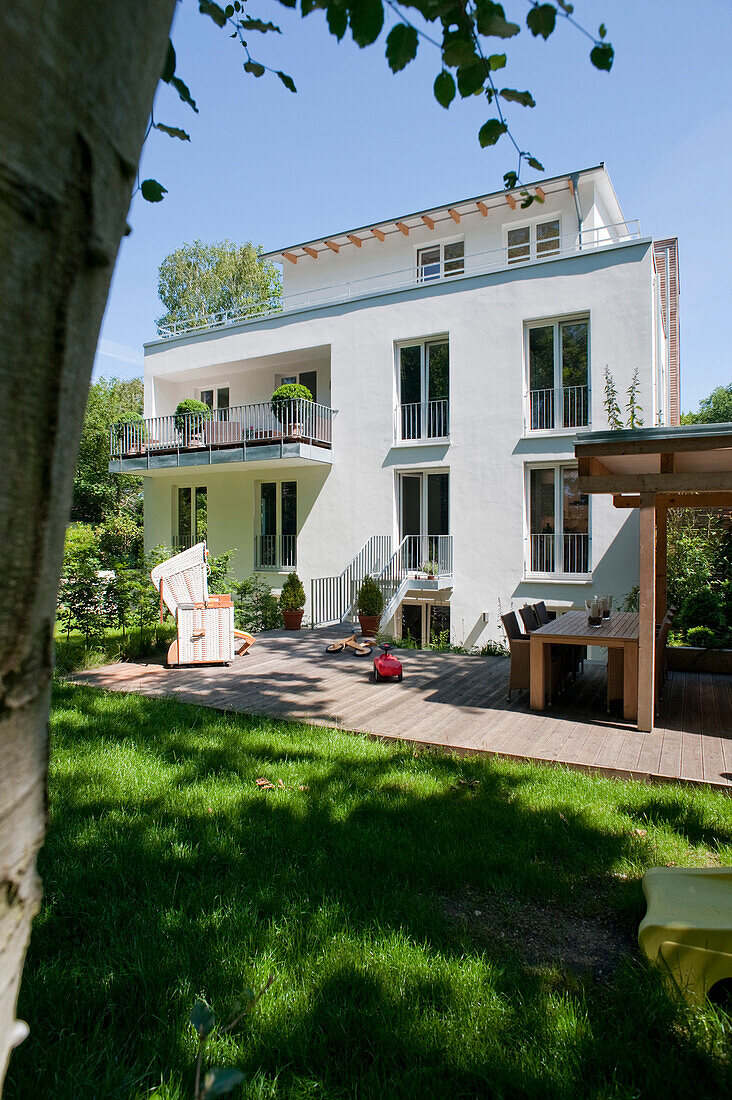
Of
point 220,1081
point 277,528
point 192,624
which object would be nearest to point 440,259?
point 277,528

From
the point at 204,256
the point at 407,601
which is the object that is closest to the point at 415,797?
the point at 407,601

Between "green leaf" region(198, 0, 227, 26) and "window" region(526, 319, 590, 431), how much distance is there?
1146cm

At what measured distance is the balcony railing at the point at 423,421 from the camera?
47.2ft

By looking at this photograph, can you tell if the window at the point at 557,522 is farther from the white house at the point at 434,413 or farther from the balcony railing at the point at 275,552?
the balcony railing at the point at 275,552

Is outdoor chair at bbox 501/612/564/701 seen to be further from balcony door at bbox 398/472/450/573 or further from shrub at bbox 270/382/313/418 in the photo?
shrub at bbox 270/382/313/418

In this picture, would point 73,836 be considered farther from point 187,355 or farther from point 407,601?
point 187,355

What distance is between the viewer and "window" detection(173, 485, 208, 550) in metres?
18.2

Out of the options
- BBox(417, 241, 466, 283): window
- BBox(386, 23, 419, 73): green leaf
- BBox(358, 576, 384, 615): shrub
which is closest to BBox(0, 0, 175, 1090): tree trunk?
BBox(386, 23, 419, 73): green leaf

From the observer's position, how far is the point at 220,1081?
778mm

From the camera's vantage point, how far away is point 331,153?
7.42 meters

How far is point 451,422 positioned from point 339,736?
9.65 metres

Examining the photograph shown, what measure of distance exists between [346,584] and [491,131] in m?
12.9

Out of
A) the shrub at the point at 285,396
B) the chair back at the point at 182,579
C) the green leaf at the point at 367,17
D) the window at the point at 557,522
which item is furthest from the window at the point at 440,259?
the green leaf at the point at 367,17

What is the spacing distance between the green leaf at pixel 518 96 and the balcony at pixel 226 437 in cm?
1218
